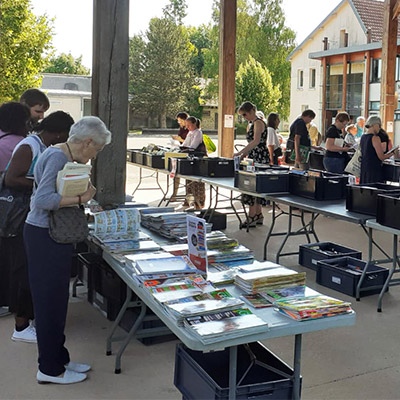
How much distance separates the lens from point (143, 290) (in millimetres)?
2840

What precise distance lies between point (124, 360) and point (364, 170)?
4.23 meters

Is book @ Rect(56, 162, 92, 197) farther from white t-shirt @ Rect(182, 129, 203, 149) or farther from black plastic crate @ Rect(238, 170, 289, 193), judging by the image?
white t-shirt @ Rect(182, 129, 203, 149)

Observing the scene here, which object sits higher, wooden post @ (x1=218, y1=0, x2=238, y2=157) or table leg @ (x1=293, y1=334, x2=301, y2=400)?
wooden post @ (x1=218, y1=0, x2=238, y2=157)

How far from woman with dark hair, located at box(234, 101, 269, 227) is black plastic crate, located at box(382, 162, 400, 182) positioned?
4.99ft

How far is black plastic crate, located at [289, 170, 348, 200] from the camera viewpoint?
5328 mm

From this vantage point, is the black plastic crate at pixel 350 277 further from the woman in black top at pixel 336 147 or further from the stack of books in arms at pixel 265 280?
the woman in black top at pixel 336 147

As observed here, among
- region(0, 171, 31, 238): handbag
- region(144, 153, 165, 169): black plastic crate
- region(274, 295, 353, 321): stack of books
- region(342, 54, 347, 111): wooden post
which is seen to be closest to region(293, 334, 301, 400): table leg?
region(274, 295, 353, 321): stack of books

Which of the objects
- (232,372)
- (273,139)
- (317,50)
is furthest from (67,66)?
(232,372)

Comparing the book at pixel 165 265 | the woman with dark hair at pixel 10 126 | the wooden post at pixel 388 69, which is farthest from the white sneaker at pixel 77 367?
the wooden post at pixel 388 69

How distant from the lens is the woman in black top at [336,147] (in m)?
7.77

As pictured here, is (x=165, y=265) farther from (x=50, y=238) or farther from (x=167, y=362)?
(x=167, y=362)

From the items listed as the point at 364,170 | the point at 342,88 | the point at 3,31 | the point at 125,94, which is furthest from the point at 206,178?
the point at 342,88

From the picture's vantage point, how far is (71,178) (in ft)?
9.53

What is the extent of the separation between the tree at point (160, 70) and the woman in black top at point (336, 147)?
126ft
